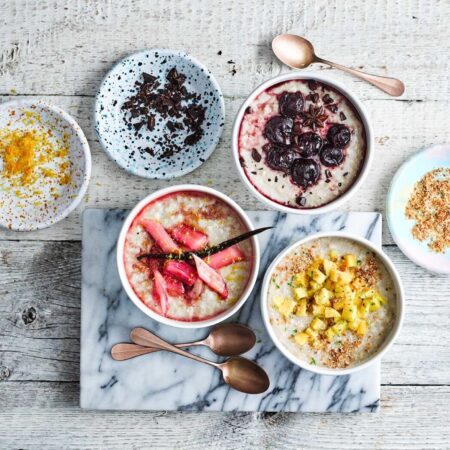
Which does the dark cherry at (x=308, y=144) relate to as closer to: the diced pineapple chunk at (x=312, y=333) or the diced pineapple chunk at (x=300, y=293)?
the diced pineapple chunk at (x=300, y=293)

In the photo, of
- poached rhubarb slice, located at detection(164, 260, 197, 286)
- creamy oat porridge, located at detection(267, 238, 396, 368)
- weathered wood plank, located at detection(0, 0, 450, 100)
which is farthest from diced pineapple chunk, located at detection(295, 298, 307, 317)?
weathered wood plank, located at detection(0, 0, 450, 100)

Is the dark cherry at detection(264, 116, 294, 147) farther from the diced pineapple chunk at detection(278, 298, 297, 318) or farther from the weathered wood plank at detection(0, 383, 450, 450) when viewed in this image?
the weathered wood plank at detection(0, 383, 450, 450)

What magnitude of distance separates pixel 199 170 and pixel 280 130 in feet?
1.22

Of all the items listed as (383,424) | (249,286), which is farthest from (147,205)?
(383,424)

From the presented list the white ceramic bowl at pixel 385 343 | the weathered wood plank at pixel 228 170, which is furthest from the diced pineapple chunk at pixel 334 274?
the weathered wood plank at pixel 228 170

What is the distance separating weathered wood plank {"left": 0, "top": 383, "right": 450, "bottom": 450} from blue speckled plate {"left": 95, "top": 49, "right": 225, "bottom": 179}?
79cm

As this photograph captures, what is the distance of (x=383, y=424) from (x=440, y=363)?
0.29m

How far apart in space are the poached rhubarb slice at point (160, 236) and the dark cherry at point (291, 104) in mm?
493

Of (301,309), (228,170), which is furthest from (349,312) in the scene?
(228,170)

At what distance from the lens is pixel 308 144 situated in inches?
72.4

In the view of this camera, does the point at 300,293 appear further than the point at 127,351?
No

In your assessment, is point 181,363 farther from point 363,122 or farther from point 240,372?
point 363,122

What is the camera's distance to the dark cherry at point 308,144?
184cm

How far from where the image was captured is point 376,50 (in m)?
2.13
